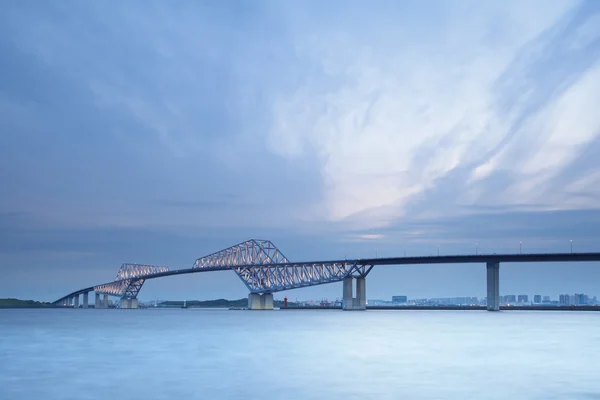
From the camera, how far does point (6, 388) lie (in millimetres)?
23188

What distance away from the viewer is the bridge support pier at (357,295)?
15388 cm

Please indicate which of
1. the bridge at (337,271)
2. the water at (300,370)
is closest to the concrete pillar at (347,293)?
the bridge at (337,271)

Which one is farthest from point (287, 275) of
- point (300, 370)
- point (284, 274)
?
point (300, 370)

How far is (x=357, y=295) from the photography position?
157 metres

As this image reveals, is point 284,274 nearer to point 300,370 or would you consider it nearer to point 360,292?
point 360,292

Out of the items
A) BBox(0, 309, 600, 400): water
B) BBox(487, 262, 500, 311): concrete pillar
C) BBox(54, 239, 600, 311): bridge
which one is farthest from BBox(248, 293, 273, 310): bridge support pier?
BBox(0, 309, 600, 400): water

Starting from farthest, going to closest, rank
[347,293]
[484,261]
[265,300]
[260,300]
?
[265,300]
[260,300]
[347,293]
[484,261]

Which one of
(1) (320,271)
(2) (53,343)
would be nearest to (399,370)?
(2) (53,343)

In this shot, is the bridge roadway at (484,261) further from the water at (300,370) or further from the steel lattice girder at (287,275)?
the water at (300,370)

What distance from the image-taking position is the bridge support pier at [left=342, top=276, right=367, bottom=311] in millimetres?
153875

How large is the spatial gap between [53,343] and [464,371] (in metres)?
29.5

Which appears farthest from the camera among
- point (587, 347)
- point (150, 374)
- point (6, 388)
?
point (587, 347)

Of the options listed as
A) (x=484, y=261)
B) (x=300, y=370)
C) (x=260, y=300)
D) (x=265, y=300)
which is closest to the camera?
(x=300, y=370)

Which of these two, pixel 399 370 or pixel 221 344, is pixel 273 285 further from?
pixel 399 370
